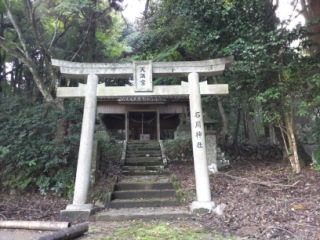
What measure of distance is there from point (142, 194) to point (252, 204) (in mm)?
2953

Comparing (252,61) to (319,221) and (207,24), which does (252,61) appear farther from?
(319,221)

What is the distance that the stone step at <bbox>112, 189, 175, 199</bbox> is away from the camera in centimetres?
779

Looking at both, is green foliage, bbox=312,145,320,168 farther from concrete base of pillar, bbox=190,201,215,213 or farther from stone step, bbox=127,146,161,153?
stone step, bbox=127,146,161,153

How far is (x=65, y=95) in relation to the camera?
7340mm

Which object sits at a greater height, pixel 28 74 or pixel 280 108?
pixel 28 74

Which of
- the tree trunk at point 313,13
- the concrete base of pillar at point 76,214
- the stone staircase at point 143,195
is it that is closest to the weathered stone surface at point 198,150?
Answer: the stone staircase at point 143,195

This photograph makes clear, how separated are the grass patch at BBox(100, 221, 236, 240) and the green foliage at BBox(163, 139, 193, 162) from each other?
18.0 feet

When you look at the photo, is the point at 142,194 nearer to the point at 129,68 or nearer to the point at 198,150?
the point at 198,150

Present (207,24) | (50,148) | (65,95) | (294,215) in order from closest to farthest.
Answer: (294,215)
(65,95)
(50,148)
(207,24)

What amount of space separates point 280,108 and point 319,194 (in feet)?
9.08

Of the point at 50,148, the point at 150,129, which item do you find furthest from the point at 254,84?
the point at 150,129

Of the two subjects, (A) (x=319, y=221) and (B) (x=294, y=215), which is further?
(B) (x=294, y=215)

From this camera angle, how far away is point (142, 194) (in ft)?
25.6

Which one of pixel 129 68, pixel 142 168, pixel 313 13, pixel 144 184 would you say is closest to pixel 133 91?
pixel 129 68
